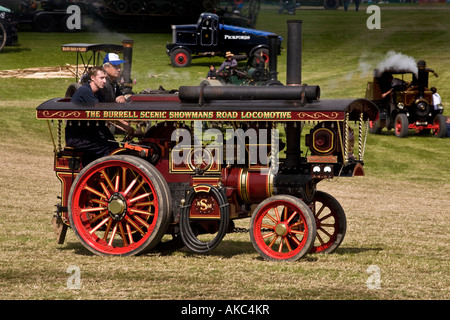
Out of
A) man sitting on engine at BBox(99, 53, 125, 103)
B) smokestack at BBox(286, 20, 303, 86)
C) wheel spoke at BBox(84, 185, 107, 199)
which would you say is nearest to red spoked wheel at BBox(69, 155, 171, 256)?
wheel spoke at BBox(84, 185, 107, 199)

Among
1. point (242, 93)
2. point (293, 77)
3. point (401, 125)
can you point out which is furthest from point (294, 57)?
point (401, 125)

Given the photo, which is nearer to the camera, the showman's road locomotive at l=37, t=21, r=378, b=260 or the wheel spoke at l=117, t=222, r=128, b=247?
the showman's road locomotive at l=37, t=21, r=378, b=260

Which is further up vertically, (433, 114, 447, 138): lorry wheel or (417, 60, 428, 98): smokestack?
(417, 60, 428, 98): smokestack

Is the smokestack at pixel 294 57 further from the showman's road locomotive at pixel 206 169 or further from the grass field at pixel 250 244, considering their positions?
the grass field at pixel 250 244

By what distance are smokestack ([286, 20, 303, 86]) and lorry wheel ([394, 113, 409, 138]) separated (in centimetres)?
1479

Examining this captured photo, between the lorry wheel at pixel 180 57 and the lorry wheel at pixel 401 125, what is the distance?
547 inches

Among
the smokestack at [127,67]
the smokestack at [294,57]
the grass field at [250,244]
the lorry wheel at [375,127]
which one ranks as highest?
the smokestack at [127,67]

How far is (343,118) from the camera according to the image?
25.7 feet

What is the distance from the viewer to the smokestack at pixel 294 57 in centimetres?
938

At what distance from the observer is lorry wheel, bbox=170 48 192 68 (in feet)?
120

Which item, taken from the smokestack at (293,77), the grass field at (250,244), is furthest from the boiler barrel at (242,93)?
the grass field at (250,244)

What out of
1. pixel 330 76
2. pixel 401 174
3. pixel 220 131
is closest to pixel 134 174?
pixel 220 131

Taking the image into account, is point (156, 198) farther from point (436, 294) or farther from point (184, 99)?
point (436, 294)

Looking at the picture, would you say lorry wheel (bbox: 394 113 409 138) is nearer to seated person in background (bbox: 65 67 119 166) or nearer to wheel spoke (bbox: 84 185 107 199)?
seated person in background (bbox: 65 67 119 166)
